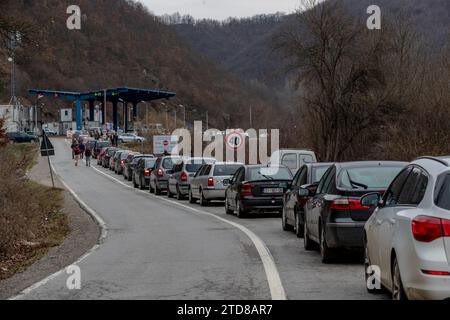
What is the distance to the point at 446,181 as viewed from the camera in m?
7.18

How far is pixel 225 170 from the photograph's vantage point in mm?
28516

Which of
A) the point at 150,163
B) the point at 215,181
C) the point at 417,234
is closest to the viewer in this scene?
the point at 417,234

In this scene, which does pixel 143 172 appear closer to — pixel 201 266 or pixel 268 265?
pixel 201 266

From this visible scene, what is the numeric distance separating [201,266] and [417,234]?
574cm

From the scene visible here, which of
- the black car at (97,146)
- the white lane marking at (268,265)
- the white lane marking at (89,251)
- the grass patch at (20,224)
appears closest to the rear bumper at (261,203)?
the white lane marking at (268,265)

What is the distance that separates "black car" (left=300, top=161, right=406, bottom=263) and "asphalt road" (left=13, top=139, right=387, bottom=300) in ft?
1.29

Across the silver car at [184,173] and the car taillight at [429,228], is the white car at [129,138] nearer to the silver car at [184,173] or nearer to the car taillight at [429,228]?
the silver car at [184,173]

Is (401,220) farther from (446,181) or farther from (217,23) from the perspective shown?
(217,23)

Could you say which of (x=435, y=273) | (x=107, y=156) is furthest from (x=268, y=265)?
(x=107, y=156)

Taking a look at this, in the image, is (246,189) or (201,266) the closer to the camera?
(201,266)

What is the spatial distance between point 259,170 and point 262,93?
357ft

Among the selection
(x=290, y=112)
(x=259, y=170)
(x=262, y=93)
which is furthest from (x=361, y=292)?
(x=262, y=93)

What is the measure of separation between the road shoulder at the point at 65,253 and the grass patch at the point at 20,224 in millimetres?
249

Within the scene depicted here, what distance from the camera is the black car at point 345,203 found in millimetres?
11914
